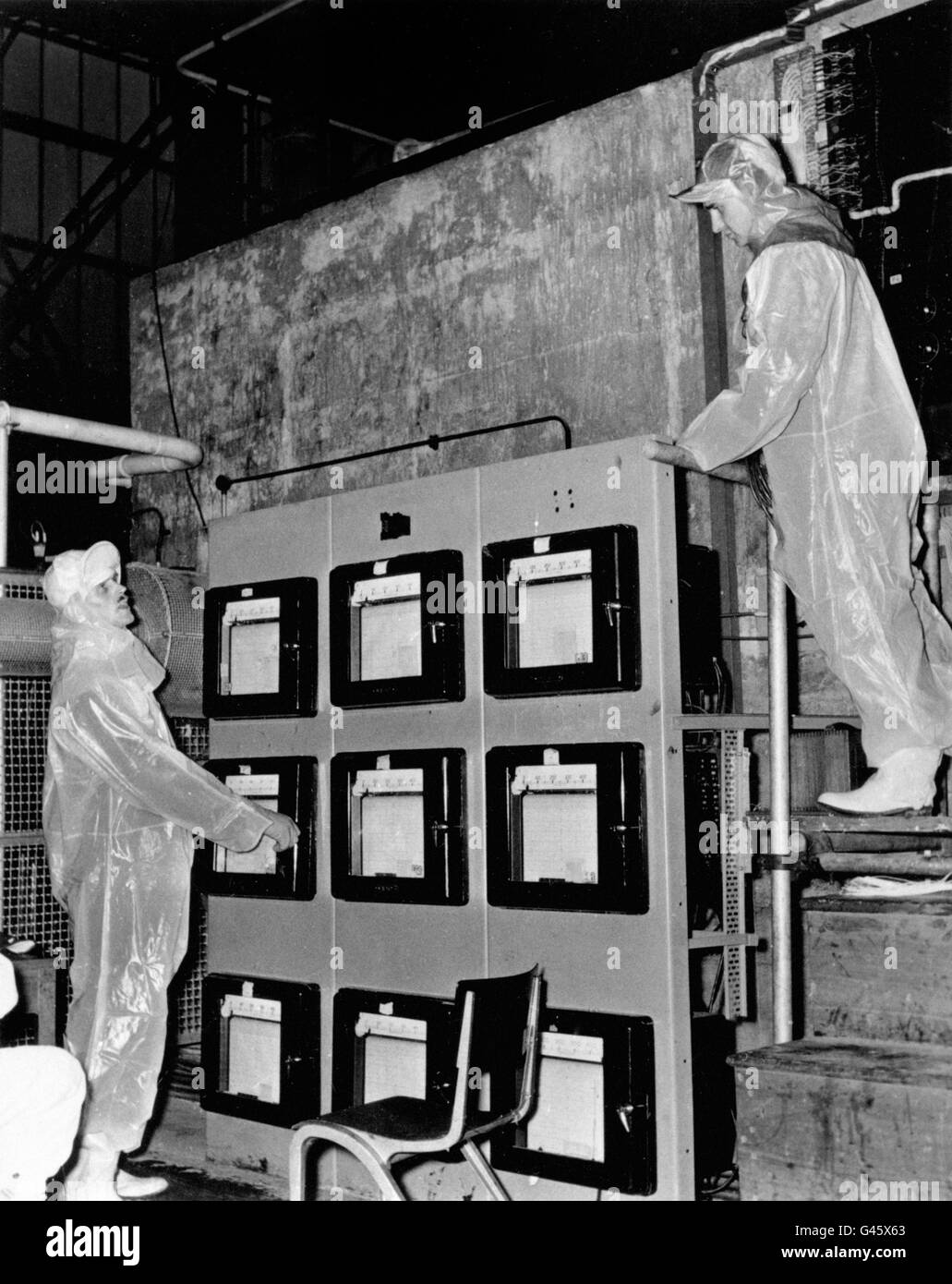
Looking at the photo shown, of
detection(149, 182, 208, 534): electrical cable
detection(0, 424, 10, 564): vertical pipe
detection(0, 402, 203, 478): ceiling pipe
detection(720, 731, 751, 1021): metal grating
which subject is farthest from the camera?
detection(149, 182, 208, 534): electrical cable

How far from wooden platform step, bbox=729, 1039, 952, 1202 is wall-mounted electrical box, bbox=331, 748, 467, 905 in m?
1.04

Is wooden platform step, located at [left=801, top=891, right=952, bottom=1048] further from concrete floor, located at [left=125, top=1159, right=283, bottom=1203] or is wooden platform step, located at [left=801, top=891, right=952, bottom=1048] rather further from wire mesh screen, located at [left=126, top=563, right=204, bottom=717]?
wire mesh screen, located at [left=126, top=563, right=204, bottom=717]

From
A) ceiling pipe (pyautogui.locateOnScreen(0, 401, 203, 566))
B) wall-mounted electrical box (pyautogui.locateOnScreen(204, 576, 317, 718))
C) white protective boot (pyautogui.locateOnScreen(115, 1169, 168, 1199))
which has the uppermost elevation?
ceiling pipe (pyautogui.locateOnScreen(0, 401, 203, 566))

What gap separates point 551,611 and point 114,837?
155 cm

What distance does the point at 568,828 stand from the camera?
3.43m

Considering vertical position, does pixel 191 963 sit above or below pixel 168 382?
below

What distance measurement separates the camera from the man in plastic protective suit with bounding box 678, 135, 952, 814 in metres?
3.22

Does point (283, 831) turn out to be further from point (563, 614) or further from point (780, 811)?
point (780, 811)

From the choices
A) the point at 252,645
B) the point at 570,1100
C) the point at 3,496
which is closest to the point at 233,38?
the point at 3,496

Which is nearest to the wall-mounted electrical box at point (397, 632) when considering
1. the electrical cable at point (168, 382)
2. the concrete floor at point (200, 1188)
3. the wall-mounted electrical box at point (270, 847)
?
the wall-mounted electrical box at point (270, 847)

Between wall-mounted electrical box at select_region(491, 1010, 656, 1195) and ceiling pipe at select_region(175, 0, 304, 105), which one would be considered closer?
wall-mounted electrical box at select_region(491, 1010, 656, 1195)

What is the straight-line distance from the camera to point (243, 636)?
437 centimetres

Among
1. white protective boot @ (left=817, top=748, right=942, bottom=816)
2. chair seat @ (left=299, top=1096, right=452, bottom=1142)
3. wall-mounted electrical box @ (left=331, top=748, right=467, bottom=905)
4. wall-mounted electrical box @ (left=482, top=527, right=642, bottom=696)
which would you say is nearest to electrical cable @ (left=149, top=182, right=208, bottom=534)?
wall-mounted electrical box @ (left=331, top=748, right=467, bottom=905)
